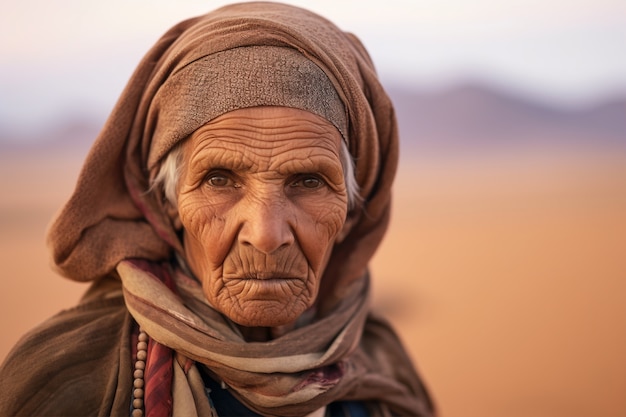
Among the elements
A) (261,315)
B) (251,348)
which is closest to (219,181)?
(261,315)

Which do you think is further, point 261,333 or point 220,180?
point 261,333

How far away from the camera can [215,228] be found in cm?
213

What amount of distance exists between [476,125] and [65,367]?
43.6 metres

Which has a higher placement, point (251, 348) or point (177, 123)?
point (177, 123)

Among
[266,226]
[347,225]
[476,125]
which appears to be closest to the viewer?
[266,226]

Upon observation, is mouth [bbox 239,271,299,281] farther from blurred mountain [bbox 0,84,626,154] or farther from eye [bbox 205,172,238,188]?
blurred mountain [bbox 0,84,626,154]

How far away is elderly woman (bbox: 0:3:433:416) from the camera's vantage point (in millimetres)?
2109

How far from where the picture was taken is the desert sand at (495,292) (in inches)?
315

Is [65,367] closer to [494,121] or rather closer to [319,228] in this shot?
[319,228]

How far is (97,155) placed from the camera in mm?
2377

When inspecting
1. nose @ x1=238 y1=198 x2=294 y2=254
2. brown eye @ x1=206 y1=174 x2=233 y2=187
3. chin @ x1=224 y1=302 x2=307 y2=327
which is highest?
brown eye @ x1=206 y1=174 x2=233 y2=187

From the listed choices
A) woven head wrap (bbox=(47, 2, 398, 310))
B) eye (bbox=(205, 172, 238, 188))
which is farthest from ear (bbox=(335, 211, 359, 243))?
eye (bbox=(205, 172, 238, 188))

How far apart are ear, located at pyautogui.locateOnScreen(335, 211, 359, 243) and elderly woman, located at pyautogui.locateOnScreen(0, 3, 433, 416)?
0.27 feet

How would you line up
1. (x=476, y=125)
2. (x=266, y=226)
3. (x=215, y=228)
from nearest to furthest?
(x=266, y=226)
(x=215, y=228)
(x=476, y=125)
